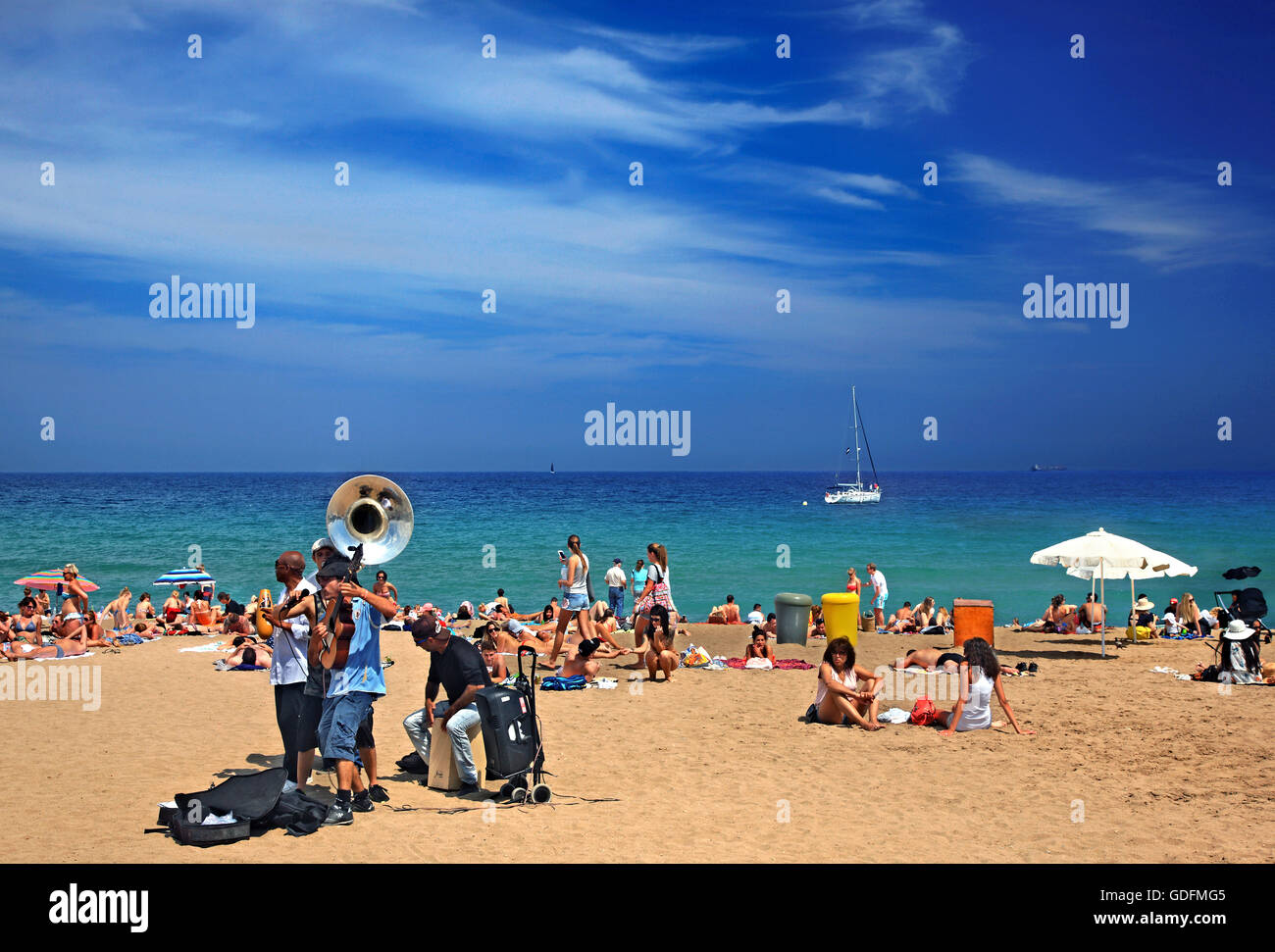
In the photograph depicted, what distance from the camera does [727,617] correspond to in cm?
1883

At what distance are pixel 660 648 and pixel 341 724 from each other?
20.1ft

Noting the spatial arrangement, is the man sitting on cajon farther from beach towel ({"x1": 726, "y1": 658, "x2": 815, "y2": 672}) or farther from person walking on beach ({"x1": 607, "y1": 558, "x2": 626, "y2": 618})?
person walking on beach ({"x1": 607, "y1": 558, "x2": 626, "y2": 618})

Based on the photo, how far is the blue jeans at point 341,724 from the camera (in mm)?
6375

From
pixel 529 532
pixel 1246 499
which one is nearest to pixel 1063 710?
pixel 529 532

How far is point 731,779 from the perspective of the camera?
7.69 meters

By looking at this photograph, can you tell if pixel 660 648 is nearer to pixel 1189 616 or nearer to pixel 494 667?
pixel 494 667

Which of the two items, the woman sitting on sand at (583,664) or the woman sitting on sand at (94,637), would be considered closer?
the woman sitting on sand at (583,664)

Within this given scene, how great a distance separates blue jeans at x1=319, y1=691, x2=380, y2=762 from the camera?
638cm

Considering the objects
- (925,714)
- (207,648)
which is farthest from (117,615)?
(925,714)

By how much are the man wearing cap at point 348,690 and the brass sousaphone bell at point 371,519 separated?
0.30 meters

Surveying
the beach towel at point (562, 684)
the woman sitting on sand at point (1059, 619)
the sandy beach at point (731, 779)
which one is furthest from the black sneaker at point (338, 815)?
the woman sitting on sand at point (1059, 619)

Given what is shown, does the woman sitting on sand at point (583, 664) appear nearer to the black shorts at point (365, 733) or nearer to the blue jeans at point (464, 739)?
the blue jeans at point (464, 739)

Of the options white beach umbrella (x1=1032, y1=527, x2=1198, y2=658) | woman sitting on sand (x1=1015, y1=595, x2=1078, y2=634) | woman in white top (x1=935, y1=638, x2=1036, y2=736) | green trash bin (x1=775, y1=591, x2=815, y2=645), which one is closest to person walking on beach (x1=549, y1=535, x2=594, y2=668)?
green trash bin (x1=775, y1=591, x2=815, y2=645)
